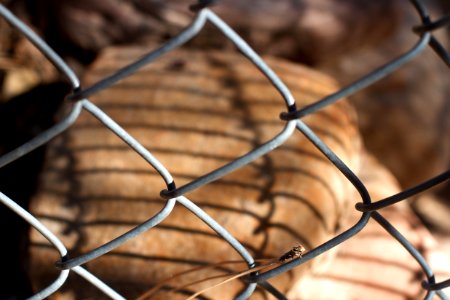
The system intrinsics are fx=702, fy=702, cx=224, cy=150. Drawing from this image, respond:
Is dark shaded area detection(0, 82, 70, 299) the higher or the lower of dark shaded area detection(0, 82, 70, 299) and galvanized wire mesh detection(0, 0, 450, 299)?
the higher

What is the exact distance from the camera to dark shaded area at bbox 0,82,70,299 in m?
1.37

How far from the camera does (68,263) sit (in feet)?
2.75

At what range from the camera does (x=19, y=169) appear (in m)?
1.50

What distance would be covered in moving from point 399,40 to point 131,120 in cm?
106

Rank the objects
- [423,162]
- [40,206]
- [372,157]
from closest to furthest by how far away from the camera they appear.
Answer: [40,206], [372,157], [423,162]

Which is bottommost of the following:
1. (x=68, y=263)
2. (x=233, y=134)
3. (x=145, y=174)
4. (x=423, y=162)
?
(x=68, y=263)

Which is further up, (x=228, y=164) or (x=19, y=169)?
(x=19, y=169)

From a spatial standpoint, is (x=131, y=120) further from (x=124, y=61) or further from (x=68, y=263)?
(x=68, y=263)

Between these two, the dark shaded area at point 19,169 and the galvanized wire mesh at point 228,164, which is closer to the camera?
the galvanized wire mesh at point 228,164

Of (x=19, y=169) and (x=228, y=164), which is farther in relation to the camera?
(x=19, y=169)

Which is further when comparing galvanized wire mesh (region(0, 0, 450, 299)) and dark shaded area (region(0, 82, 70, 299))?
dark shaded area (region(0, 82, 70, 299))

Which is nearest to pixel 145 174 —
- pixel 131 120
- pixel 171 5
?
pixel 131 120

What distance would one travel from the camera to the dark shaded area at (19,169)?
54.0 inches

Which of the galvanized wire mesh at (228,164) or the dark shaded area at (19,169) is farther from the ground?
the dark shaded area at (19,169)
